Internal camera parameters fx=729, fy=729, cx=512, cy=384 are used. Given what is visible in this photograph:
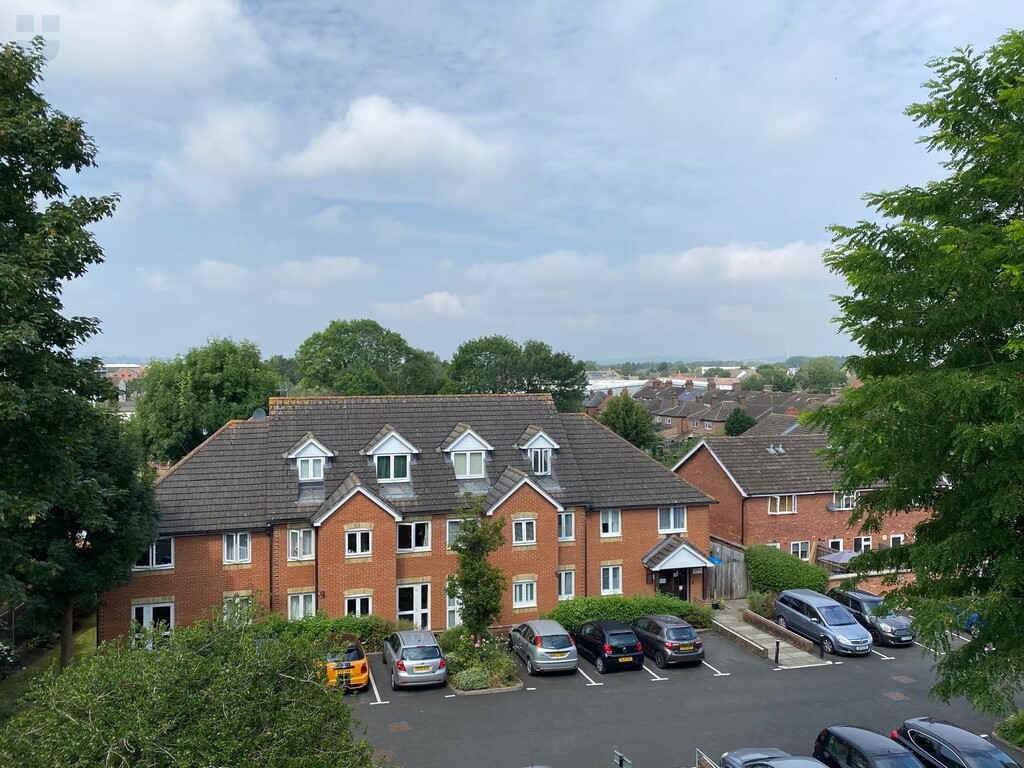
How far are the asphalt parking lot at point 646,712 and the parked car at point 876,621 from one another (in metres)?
1.29

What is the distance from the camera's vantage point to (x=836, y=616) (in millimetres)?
25078

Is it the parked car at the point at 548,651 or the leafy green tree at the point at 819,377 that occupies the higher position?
the leafy green tree at the point at 819,377

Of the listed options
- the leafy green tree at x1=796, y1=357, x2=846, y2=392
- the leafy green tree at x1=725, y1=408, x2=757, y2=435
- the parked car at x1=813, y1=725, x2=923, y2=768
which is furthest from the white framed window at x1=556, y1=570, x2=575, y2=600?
the leafy green tree at x1=796, y1=357, x2=846, y2=392

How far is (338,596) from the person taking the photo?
83.0 ft

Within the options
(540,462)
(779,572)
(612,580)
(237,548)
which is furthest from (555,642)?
(779,572)

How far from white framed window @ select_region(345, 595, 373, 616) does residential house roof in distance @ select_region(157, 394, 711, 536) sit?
10.4ft

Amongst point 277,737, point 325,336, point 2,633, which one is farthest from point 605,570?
point 325,336

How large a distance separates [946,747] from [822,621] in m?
10.2

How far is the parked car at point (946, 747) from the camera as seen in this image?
14.4 meters

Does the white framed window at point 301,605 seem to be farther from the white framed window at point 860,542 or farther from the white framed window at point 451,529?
the white framed window at point 860,542

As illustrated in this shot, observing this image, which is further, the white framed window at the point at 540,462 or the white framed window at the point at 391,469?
the white framed window at the point at 540,462

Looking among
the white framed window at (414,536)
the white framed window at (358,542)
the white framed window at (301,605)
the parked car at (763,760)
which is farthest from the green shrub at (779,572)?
the white framed window at (301,605)

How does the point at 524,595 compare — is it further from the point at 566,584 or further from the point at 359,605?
the point at 359,605

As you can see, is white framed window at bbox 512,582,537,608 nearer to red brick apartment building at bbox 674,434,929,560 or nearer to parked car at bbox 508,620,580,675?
parked car at bbox 508,620,580,675
